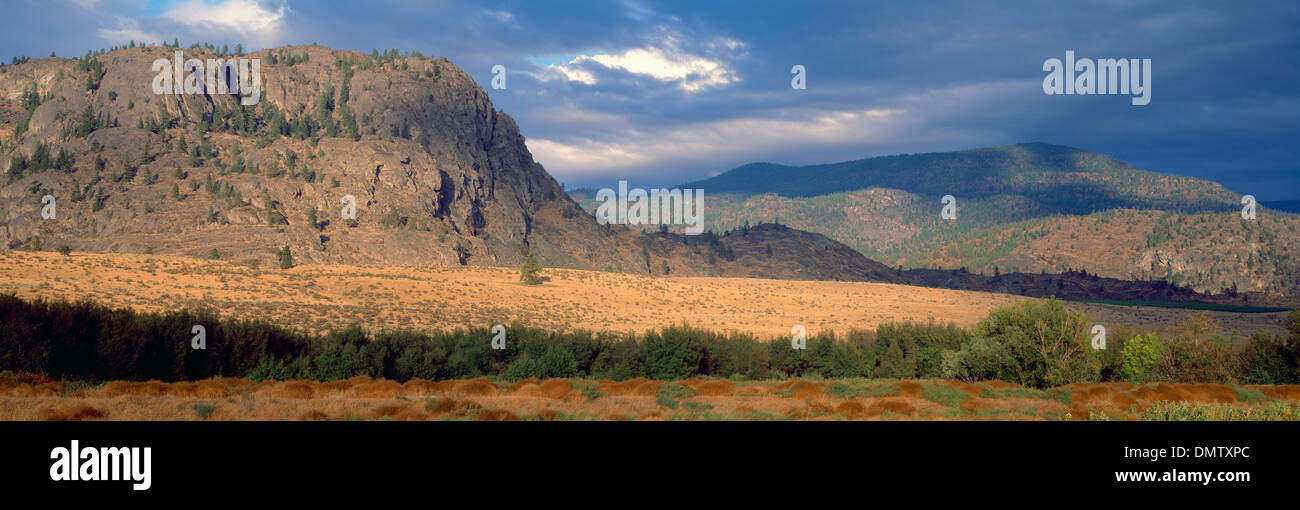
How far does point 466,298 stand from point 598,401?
65347 millimetres

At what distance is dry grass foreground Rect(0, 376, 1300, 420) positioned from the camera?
20359mm

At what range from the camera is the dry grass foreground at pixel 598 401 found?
20.4m

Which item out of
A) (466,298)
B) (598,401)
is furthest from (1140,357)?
(466,298)

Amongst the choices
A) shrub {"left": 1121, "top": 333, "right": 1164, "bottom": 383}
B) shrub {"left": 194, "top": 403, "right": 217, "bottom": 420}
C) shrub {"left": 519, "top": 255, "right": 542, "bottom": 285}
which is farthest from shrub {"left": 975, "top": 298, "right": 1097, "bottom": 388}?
shrub {"left": 519, "top": 255, "right": 542, "bottom": 285}

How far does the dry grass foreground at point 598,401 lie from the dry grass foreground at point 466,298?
103ft

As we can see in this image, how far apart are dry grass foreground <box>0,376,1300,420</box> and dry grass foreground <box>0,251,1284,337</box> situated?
103 ft

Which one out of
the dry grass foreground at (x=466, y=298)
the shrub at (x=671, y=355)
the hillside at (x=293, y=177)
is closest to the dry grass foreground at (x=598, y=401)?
the shrub at (x=671, y=355)

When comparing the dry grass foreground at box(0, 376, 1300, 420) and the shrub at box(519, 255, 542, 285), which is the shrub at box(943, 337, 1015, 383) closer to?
the dry grass foreground at box(0, 376, 1300, 420)

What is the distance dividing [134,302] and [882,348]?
195 ft

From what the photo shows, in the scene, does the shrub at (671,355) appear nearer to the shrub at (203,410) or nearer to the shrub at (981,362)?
the shrub at (981,362)

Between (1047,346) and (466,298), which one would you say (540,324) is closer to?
(466,298)

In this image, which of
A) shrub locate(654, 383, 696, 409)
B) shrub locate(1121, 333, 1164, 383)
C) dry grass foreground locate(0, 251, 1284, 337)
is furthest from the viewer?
dry grass foreground locate(0, 251, 1284, 337)

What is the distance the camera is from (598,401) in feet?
90.8

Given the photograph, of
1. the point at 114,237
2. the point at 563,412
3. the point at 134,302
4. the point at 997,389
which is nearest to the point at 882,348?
the point at 997,389
